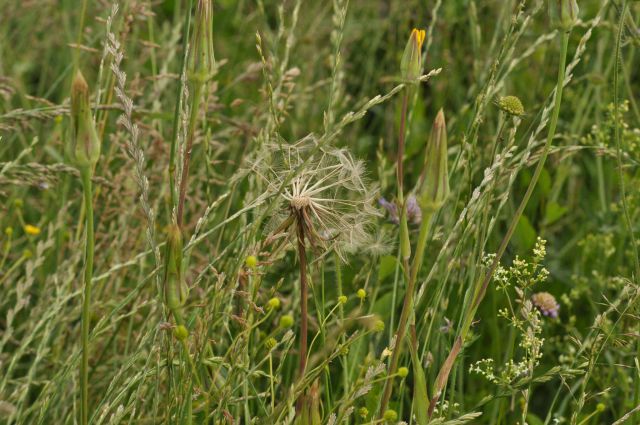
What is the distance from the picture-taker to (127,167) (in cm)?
253

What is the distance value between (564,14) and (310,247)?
1.80 feet

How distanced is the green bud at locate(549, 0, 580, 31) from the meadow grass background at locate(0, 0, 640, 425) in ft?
0.62

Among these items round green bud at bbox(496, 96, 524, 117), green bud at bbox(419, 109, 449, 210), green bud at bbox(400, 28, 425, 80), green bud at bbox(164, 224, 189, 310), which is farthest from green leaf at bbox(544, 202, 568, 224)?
green bud at bbox(164, 224, 189, 310)

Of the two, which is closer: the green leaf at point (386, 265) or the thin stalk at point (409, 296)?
the thin stalk at point (409, 296)

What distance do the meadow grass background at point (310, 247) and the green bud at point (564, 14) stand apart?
188 mm

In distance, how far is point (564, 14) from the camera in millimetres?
1398

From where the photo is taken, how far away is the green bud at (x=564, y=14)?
1.40m

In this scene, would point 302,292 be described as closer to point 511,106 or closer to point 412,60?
point 412,60

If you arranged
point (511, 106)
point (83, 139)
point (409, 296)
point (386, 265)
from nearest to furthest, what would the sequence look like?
point (83, 139) → point (409, 296) → point (511, 106) → point (386, 265)

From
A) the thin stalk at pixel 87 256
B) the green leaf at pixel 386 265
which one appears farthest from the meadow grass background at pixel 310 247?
the thin stalk at pixel 87 256

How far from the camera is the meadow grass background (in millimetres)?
1564

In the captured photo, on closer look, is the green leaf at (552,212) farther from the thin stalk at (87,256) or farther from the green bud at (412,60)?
the thin stalk at (87,256)

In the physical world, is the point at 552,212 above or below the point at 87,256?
below

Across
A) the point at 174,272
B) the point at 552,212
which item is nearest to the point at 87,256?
the point at 174,272
